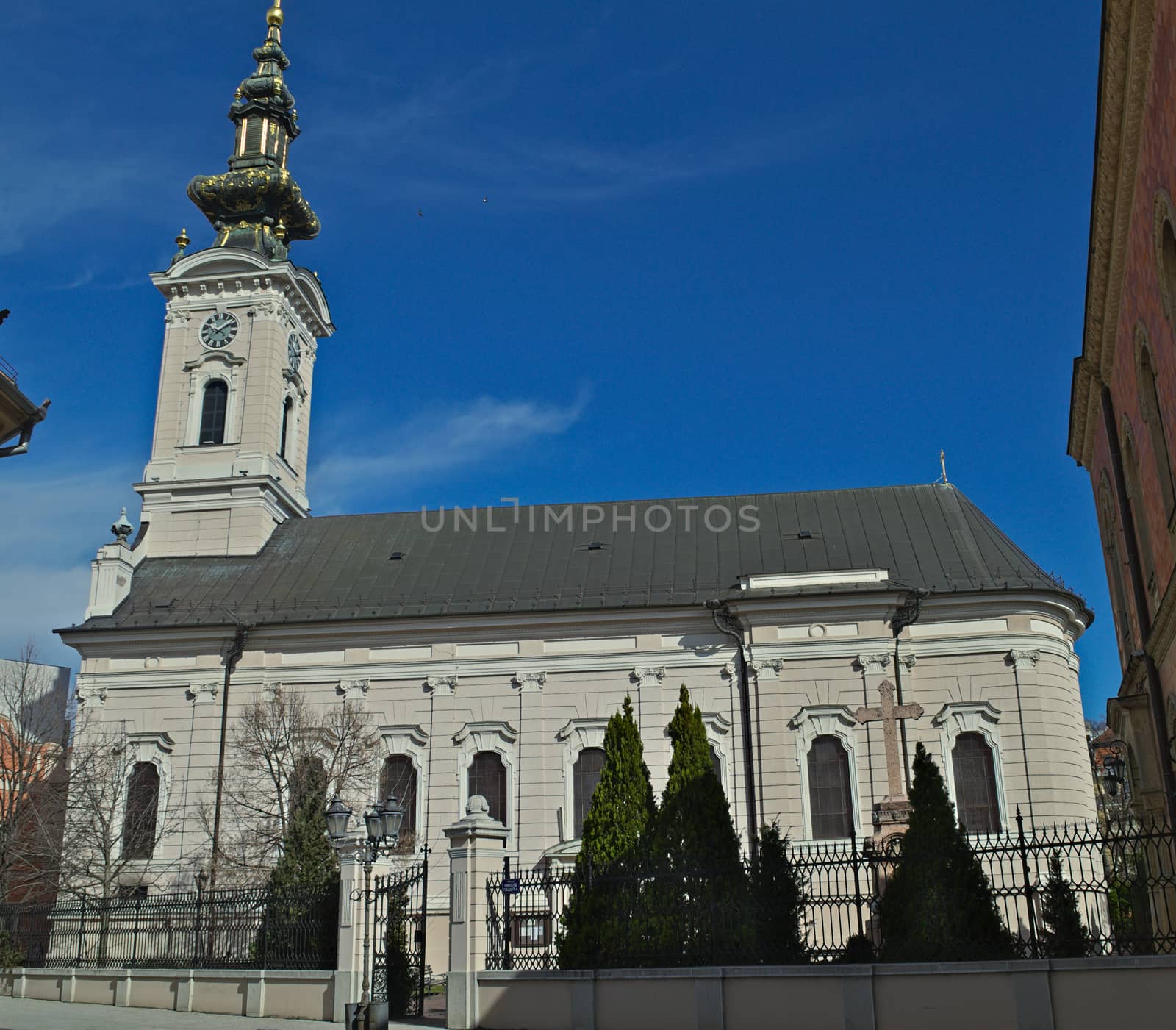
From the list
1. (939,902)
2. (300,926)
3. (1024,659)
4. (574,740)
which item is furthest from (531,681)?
(939,902)

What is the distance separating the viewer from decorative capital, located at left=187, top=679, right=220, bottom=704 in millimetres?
33625

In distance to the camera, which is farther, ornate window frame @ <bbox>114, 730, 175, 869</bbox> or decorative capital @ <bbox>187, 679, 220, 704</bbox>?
decorative capital @ <bbox>187, 679, 220, 704</bbox>

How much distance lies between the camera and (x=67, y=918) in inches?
964

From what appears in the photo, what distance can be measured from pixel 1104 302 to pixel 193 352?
30.2 meters

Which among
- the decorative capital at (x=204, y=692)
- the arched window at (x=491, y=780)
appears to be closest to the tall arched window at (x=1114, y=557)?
the arched window at (x=491, y=780)

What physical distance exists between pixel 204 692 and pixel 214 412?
10885 mm

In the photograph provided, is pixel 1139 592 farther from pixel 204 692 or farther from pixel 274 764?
pixel 204 692

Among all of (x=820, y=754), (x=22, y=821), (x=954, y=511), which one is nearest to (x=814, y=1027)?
(x=820, y=754)

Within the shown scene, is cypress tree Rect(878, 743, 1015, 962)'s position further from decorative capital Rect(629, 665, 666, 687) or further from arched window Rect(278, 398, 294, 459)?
arched window Rect(278, 398, 294, 459)

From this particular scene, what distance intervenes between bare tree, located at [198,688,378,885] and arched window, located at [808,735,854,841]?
11406mm

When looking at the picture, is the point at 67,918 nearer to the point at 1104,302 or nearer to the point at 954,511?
the point at 1104,302

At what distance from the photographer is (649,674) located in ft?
106

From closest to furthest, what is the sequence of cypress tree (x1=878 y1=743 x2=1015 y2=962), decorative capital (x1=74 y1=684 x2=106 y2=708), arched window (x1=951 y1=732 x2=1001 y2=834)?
cypress tree (x1=878 y1=743 x2=1015 y2=962) → arched window (x1=951 y1=732 x2=1001 y2=834) → decorative capital (x1=74 y1=684 x2=106 y2=708)

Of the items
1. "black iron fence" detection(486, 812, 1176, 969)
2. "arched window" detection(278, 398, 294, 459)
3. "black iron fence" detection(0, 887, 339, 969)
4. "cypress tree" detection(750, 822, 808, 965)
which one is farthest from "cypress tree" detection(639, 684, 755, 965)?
"arched window" detection(278, 398, 294, 459)
